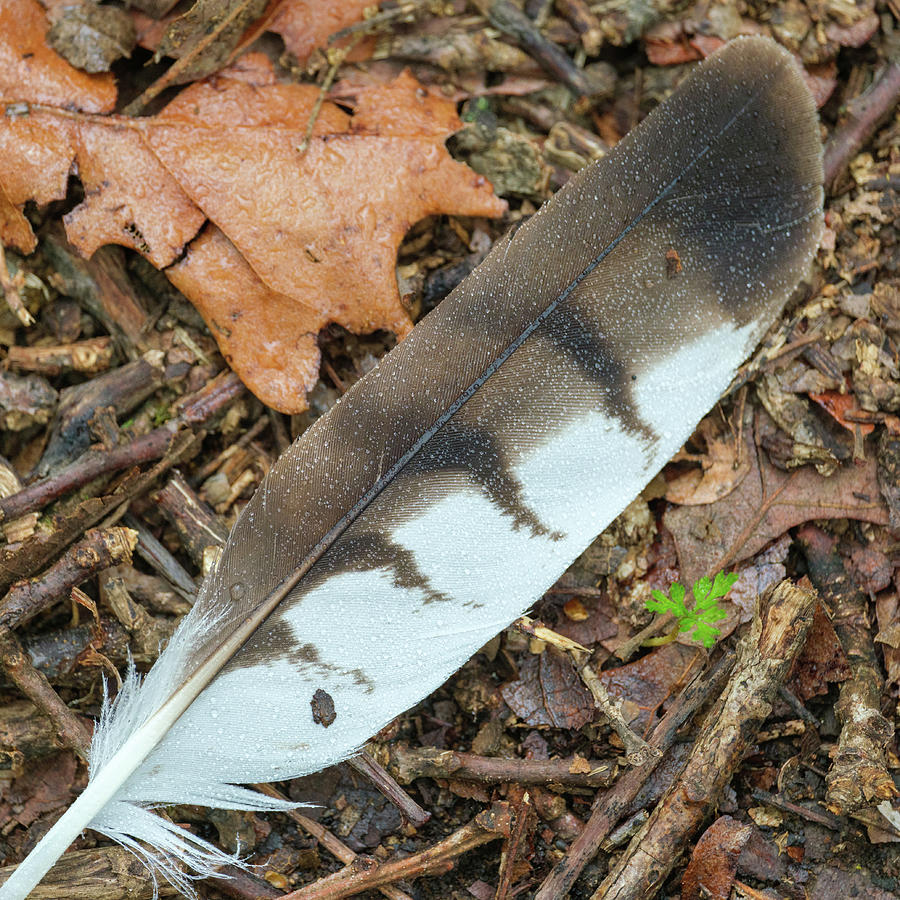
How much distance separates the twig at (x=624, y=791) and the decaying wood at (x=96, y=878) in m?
0.93

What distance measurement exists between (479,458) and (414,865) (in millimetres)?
982

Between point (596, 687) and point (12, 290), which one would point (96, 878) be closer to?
point (596, 687)

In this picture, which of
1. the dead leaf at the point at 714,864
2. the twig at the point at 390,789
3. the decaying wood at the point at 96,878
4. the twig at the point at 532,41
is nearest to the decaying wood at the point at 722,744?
the dead leaf at the point at 714,864

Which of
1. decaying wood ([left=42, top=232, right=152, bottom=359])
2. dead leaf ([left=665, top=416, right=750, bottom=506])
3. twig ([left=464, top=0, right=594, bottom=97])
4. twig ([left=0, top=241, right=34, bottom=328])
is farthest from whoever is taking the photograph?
twig ([left=464, top=0, right=594, bottom=97])

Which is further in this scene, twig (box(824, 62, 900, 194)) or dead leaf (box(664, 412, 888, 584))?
twig (box(824, 62, 900, 194))

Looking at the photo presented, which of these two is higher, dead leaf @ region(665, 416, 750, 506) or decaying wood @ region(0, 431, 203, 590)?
decaying wood @ region(0, 431, 203, 590)

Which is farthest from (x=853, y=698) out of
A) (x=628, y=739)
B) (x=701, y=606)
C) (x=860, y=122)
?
(x=860, y=122)

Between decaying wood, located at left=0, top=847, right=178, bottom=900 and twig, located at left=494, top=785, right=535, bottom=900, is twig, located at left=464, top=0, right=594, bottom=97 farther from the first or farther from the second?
decaying wood, located at left=0, top=847, right=178, bottom=900

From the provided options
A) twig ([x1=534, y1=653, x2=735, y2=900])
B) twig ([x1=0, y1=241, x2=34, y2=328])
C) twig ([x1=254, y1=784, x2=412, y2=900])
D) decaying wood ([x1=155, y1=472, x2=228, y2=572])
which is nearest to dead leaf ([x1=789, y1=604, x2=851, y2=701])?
twig ([x1=534, y1=653, x2=735, y2=900])

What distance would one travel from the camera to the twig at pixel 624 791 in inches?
77.4

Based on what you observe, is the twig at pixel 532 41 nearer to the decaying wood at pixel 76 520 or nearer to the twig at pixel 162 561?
the decaying wood at pixel 76 520

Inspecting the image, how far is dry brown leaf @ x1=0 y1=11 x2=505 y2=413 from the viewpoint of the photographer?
2.25 meters

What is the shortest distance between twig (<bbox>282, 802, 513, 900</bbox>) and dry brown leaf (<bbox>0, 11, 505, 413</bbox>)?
1.17 metres

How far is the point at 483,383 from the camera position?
202 centimetres
